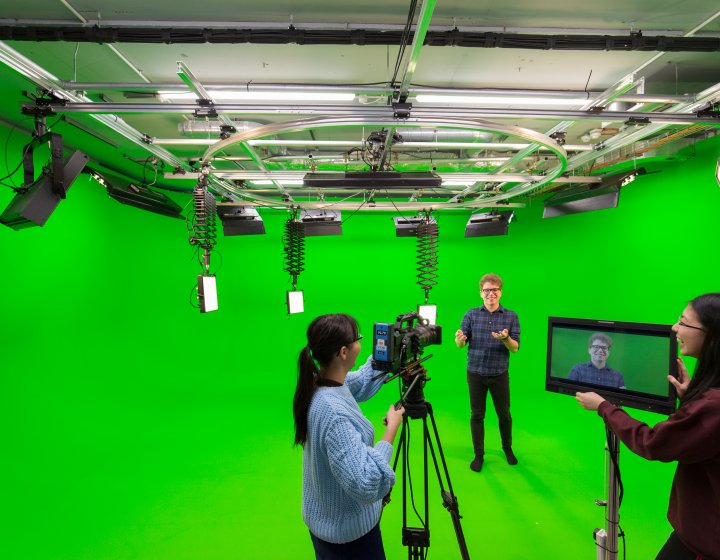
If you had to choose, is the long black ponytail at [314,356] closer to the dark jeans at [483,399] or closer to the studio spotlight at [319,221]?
the dark jeans at [483,399]

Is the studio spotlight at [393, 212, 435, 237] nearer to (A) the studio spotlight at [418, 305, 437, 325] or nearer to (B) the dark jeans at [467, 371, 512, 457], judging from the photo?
(A) the studio spotlight at [418, 305, 437, 325]

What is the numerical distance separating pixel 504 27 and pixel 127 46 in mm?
2544

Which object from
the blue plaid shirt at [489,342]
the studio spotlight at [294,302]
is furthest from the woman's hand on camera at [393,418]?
the studio spotlight at [294,302]

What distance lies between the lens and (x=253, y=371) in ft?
20.5

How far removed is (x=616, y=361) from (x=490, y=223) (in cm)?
357

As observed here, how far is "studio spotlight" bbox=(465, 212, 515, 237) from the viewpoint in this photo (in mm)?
5164

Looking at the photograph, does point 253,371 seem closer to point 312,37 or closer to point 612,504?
point 312,37

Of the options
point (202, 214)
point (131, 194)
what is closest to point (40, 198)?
point (202, 214)

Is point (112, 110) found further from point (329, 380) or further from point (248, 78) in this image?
point (329, 380)

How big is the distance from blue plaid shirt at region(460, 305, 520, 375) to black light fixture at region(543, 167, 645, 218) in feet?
4.91

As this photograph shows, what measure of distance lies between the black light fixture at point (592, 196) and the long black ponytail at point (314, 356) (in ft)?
12.0

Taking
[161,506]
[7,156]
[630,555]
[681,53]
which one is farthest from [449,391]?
[7,156]

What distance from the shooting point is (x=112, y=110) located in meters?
2.48

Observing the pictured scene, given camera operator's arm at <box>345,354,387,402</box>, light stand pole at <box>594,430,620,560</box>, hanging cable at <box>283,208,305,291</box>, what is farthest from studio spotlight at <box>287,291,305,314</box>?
light stand pole at <box>594,430,620,560</box>
